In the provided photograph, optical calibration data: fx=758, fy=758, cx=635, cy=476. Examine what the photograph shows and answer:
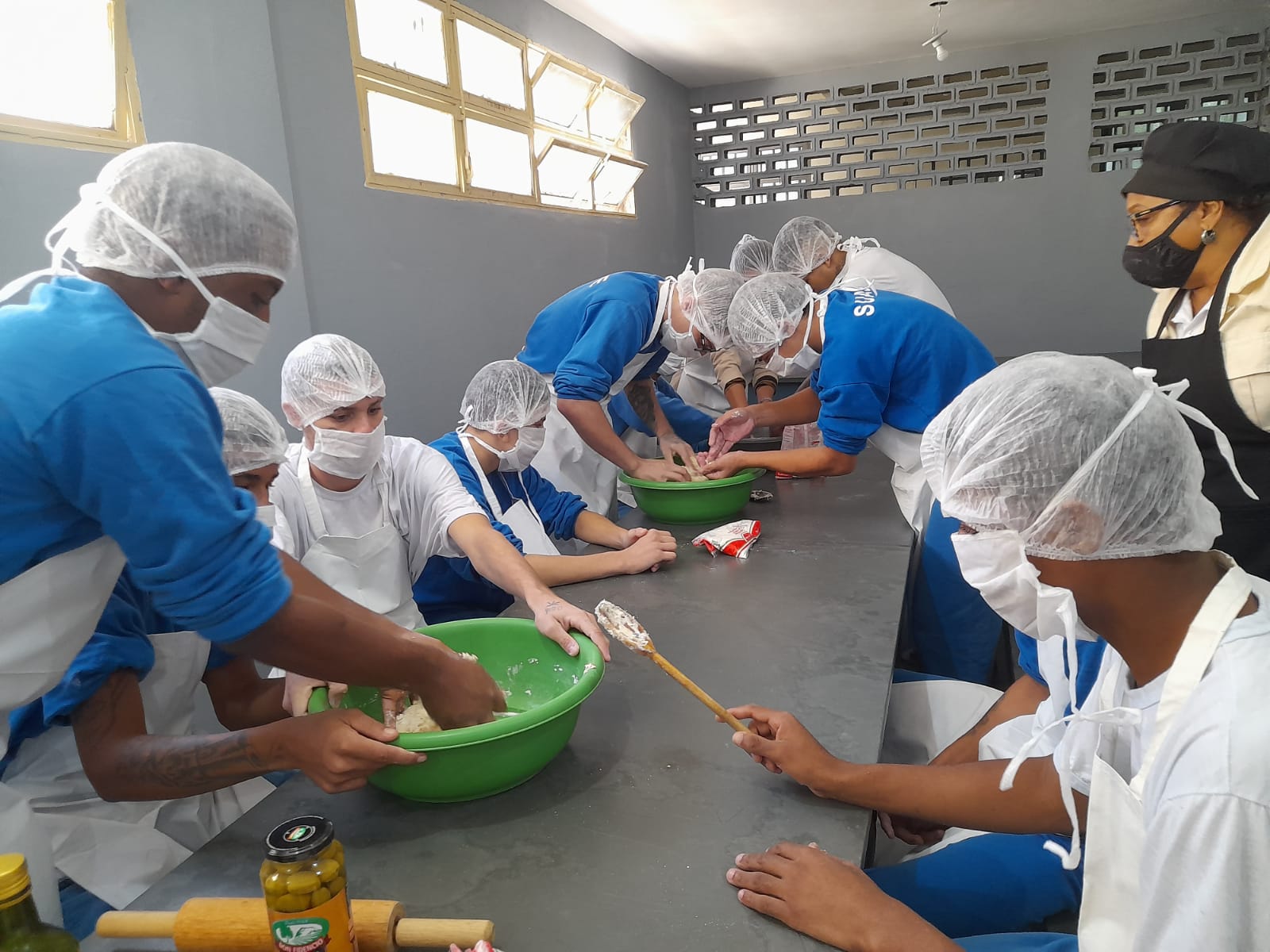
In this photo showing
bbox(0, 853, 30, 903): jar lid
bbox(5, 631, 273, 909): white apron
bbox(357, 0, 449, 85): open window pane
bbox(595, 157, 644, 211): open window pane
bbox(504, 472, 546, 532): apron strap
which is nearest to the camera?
bbox(0, 853, 30, 903): jar lid

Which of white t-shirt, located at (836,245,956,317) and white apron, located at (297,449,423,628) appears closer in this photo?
white apron, located at (297,449,423,628)

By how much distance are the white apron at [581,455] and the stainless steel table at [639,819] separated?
4.43ft

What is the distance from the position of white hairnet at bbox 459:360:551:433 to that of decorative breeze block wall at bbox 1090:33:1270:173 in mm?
5561

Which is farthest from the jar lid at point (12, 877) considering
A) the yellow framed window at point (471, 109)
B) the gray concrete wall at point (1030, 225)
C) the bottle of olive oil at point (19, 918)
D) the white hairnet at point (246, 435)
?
the gray concrete wall at point (1030, 225)

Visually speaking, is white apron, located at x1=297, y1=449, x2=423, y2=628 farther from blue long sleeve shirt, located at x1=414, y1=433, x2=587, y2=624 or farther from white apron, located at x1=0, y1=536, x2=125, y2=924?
white apron, located at x1=0, y1=536, x2=125, y2=924

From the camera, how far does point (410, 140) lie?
3.34m

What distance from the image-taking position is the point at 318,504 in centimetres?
167

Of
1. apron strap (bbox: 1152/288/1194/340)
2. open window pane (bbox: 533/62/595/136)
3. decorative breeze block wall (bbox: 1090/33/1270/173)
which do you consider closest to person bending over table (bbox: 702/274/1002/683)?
apron strap (bbox: 1152/288/1194/340)

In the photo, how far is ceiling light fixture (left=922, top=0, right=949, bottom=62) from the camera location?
4.57 meters

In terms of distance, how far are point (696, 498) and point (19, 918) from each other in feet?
5.90

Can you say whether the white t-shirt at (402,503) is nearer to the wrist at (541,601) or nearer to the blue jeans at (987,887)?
the wrist at (541,601)

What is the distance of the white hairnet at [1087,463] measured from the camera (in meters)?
0.80

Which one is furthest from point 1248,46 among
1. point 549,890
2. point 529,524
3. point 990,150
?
point 549,890

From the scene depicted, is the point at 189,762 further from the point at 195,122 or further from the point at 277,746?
the point at 195,122
